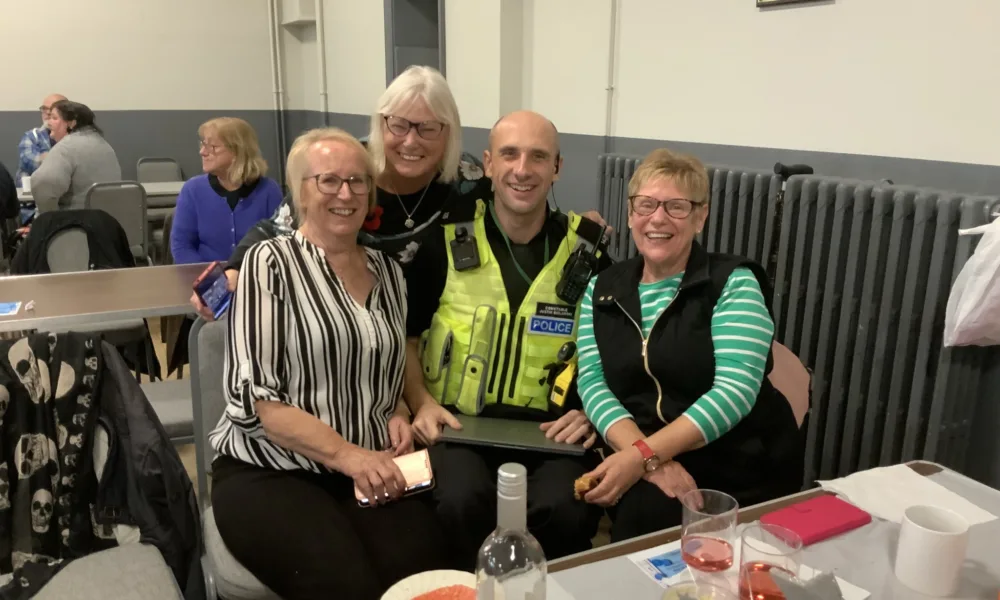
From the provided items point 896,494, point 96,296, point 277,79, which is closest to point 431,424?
point 896,494

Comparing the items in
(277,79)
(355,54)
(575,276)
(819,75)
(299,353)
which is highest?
(355,54)

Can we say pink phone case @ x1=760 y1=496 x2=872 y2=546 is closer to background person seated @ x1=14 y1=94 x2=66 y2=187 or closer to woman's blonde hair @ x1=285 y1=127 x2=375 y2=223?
woman's blonde hair @ x1=285 y1=127 x2=375 y2=223

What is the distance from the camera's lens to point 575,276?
6.15 ft

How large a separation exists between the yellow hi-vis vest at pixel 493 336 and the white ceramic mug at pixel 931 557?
0.98 metres

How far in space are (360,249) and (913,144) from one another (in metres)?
1.70

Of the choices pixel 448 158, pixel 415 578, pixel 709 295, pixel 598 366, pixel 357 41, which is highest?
pixel 357 41

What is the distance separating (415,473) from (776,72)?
2.00 metres

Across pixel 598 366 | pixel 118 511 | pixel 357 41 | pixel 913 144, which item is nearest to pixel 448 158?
pixel 598 366

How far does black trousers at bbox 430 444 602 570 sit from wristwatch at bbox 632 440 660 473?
0.63 ft

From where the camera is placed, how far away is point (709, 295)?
168cm

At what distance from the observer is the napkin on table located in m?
1.21

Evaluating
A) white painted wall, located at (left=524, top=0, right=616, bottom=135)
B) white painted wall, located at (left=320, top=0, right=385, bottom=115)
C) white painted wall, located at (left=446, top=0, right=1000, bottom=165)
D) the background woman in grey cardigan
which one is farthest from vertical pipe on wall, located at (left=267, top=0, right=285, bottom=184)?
white painted wall, located at (left=524, top=0, right=616, bottom=135)

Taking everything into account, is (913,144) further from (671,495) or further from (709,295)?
(671,495)

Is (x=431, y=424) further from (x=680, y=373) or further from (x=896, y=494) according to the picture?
(x=896, y=494)
